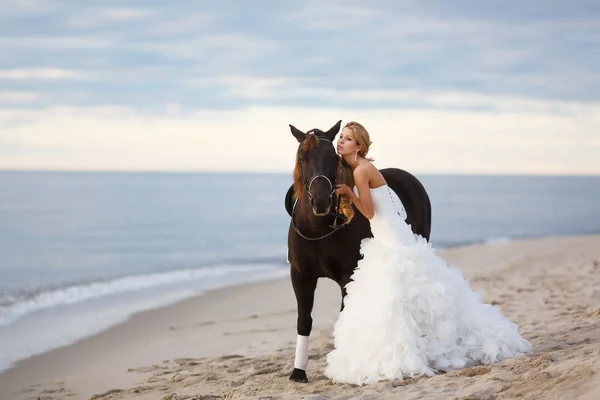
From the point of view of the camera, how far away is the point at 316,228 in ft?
15.8

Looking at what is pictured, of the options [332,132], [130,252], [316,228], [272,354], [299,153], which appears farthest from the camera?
[130,252]

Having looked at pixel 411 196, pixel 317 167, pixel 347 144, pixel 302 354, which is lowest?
pixel 302 354

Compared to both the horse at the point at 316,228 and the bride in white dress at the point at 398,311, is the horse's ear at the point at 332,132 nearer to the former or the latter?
the horse at the point at 316,228

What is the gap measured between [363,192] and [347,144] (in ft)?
1.10

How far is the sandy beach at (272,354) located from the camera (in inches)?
161

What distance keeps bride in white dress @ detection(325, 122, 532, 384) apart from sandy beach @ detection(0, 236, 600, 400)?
19 centimetres

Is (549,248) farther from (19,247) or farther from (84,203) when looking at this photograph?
(84,203)

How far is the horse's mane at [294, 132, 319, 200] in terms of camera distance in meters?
4.53

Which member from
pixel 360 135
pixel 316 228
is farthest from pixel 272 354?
pixel 360 135

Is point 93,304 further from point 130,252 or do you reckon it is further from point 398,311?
point 130,252

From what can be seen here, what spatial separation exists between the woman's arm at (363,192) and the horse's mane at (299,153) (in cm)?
36

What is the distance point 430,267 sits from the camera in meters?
4.79

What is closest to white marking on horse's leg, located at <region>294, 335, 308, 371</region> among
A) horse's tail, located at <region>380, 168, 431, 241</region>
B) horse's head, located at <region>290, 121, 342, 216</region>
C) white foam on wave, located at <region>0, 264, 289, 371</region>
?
horse's head, located at <region>290, 121, 342, 216</region>

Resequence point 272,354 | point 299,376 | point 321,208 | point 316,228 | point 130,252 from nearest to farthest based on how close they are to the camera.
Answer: point 321,208 → point 316,228 → point 299,376 → point 272,354 → point 130,252
